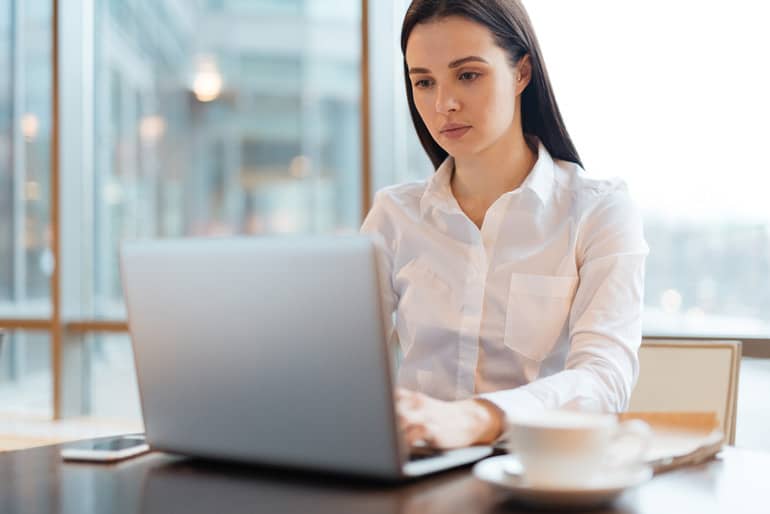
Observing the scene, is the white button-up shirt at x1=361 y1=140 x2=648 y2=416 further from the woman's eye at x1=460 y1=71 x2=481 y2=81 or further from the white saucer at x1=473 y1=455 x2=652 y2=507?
the white saucer at x1=473 y1=455 x2=652 y2=507

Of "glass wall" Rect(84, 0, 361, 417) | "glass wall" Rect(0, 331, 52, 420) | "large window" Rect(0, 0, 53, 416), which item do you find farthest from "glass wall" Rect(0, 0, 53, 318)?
"glass wall" Rect(84, 0, 361, 417)

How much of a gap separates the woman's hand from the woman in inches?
15.7

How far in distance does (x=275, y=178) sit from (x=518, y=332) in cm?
283

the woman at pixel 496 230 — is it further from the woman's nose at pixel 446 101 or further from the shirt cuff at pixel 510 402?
the shirt cuff at pixel 510 402

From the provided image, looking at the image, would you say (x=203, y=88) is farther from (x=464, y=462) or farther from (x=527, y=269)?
(x=464, y=462)

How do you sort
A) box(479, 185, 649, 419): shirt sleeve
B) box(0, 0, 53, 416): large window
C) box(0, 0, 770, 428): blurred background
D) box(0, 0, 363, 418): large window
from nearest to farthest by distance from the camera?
box(479, 185, 649, 419): shirt sleeve
box(0, 0, 770, 428): blurred background
box(0, 0, 363, 418): large window
box(0, 0, 53, 416): large window

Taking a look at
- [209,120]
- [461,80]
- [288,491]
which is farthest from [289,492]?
[209,120]

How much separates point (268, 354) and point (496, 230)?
0.80 metres

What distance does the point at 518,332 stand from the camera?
5.32 feet

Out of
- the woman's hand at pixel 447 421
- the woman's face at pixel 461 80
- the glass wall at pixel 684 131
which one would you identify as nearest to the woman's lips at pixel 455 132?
the woman's face at pixel 461 80

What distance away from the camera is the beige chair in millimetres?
1627

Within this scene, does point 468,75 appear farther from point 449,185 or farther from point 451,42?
point 449,185

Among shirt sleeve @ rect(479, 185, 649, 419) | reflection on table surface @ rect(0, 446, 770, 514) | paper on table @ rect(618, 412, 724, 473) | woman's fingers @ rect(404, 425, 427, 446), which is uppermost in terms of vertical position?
shirt sleeve @ rect(479, 185, 649, 419)

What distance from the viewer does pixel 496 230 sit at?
5.52ft
